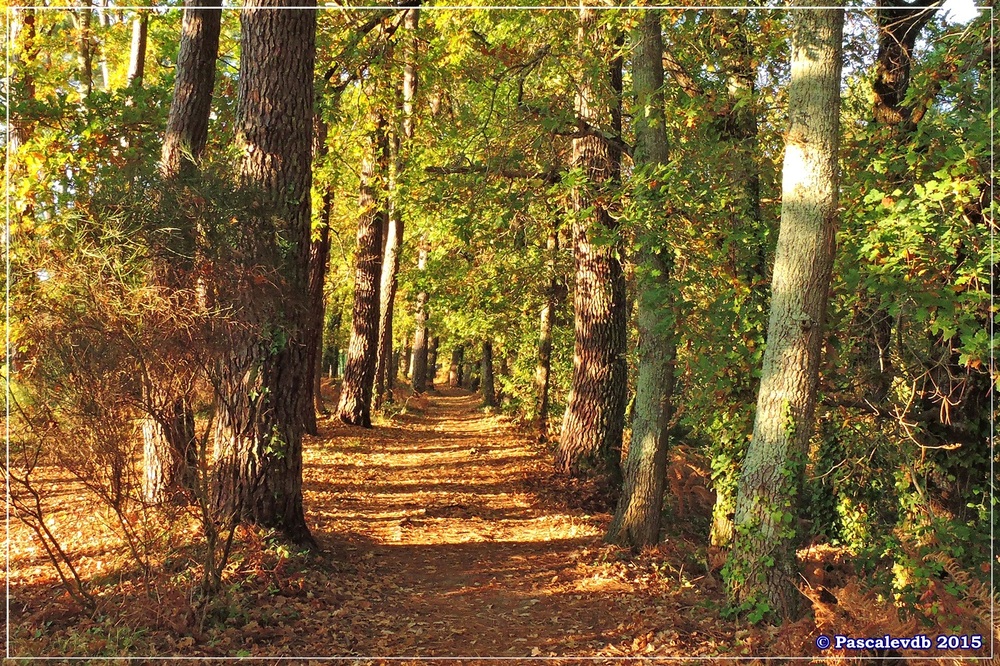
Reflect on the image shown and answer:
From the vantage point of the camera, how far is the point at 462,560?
8328 mm

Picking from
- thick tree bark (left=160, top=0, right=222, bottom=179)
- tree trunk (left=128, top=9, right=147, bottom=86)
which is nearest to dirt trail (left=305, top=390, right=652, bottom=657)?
thick tree bark (left=160, top=0, right=222, bottom=179)

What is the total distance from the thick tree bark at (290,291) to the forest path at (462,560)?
120cm

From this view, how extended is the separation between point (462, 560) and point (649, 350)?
3285 millimetres

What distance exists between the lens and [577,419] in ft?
38.4

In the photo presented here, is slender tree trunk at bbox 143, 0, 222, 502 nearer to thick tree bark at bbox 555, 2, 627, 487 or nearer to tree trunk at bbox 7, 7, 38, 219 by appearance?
tree trunk at bbox 7, 7, 38, 219

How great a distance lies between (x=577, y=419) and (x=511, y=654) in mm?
6112

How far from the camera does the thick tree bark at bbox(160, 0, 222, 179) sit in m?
7.91

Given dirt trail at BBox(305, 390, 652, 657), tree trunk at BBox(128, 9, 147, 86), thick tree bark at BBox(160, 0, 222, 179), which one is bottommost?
dirt trail at BBox(305, 390, 652, 657)

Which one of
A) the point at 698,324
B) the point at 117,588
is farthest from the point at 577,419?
the point at 117,588

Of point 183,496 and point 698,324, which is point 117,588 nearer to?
point 183,496

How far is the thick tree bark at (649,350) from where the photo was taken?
768cm

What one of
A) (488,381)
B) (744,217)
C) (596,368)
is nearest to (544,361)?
(596,368)

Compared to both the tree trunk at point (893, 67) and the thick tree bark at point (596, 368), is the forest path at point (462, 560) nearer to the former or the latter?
the thick tree bark at point (596, 368)

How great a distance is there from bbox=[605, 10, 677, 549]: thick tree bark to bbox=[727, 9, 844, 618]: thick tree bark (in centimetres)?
166
